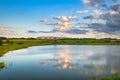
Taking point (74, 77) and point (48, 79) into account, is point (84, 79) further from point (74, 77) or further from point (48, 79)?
point (48, 79)

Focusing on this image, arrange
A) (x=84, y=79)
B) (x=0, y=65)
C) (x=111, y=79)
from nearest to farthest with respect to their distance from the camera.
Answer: (x=111, y=79)
(x=84, y=79)
(x=0, y=65)

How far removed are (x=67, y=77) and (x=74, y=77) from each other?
756 millimetres

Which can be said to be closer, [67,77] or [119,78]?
[119,78]

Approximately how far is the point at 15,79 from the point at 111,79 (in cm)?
987

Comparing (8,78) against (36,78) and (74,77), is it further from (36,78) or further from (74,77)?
(74,77)

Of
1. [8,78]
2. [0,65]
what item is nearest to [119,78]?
[8,78]

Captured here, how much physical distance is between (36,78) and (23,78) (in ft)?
4.59

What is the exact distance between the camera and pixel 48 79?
23.9 meters

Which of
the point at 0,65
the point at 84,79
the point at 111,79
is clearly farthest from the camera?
the point at 0,65

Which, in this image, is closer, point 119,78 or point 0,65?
point 119,78

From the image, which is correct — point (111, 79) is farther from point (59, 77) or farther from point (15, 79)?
point (15, 79)

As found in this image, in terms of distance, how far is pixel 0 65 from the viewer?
112 ft

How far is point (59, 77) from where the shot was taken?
2489 centimetres

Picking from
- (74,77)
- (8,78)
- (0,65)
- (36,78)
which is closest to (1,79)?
(8,78)
